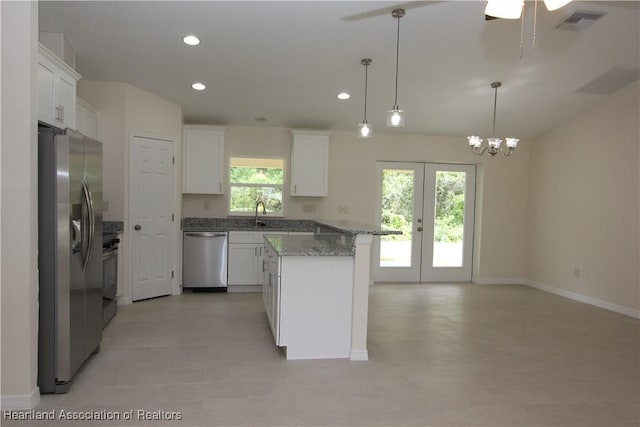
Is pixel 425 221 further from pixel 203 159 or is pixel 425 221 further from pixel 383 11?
pixel 383 11

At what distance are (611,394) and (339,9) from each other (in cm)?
340

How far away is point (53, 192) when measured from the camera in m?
2.45

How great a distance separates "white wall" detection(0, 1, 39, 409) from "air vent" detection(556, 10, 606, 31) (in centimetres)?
390

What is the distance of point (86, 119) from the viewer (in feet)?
14.0

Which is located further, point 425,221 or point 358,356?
point 425,221

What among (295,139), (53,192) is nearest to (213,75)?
(295,139)

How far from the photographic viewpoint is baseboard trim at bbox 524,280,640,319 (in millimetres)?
4758

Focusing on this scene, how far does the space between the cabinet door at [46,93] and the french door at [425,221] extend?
4398 millimetres

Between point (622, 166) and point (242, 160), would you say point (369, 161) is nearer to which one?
point (242, 160)

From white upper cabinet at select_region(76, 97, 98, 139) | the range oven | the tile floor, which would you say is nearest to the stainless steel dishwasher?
the tile floor

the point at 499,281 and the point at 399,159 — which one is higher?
the point at 399,159

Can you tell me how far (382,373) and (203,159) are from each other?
12.5ft

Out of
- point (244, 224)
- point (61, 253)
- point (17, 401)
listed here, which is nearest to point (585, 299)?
point (244, 224)

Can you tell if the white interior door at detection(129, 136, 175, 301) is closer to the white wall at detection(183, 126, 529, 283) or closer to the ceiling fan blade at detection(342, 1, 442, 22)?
the white wall at detection(183, 126, 529, 283)
